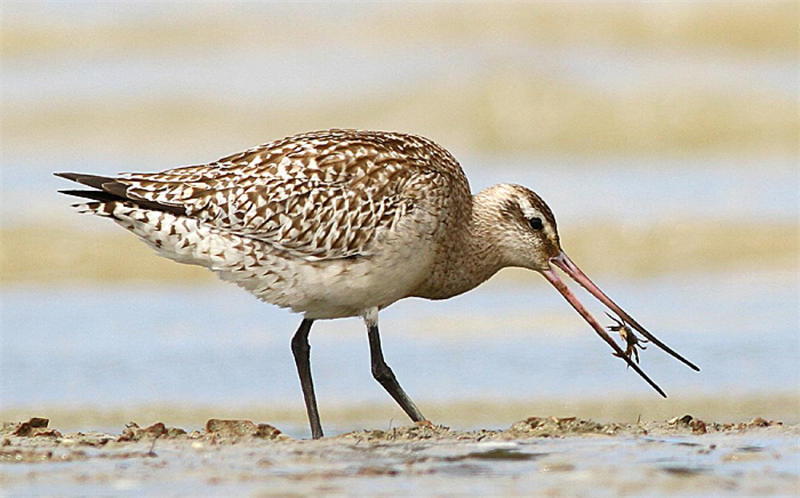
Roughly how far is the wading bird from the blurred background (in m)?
0.99

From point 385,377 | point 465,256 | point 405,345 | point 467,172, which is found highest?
point 467,172

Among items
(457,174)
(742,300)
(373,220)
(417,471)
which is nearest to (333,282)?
(373,220)

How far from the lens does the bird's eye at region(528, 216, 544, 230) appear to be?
8.91 m

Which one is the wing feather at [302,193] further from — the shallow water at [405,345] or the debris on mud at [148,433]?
the shallow water at [405,345]

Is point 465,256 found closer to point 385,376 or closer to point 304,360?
point 385,376

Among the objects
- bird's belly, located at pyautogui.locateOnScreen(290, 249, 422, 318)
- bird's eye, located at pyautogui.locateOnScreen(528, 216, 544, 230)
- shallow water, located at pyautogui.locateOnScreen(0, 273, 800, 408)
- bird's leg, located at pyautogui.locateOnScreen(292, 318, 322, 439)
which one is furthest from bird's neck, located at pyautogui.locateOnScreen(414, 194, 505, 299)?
shallow water, located at pyautogui.locateOnScreen(0, 273, 800, 408)

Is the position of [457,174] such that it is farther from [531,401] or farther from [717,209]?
[717,209]

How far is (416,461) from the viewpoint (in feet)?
20.9

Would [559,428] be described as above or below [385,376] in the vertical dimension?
below

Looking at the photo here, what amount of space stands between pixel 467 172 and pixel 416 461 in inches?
597

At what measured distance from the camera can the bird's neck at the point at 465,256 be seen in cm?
862

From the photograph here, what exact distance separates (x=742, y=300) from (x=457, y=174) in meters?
6.58

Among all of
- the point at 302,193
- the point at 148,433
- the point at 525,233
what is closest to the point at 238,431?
the point at 148,433

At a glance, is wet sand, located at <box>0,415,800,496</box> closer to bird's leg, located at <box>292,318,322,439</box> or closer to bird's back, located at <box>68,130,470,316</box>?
bird's back, located at <box>68,130,470,316</box>
